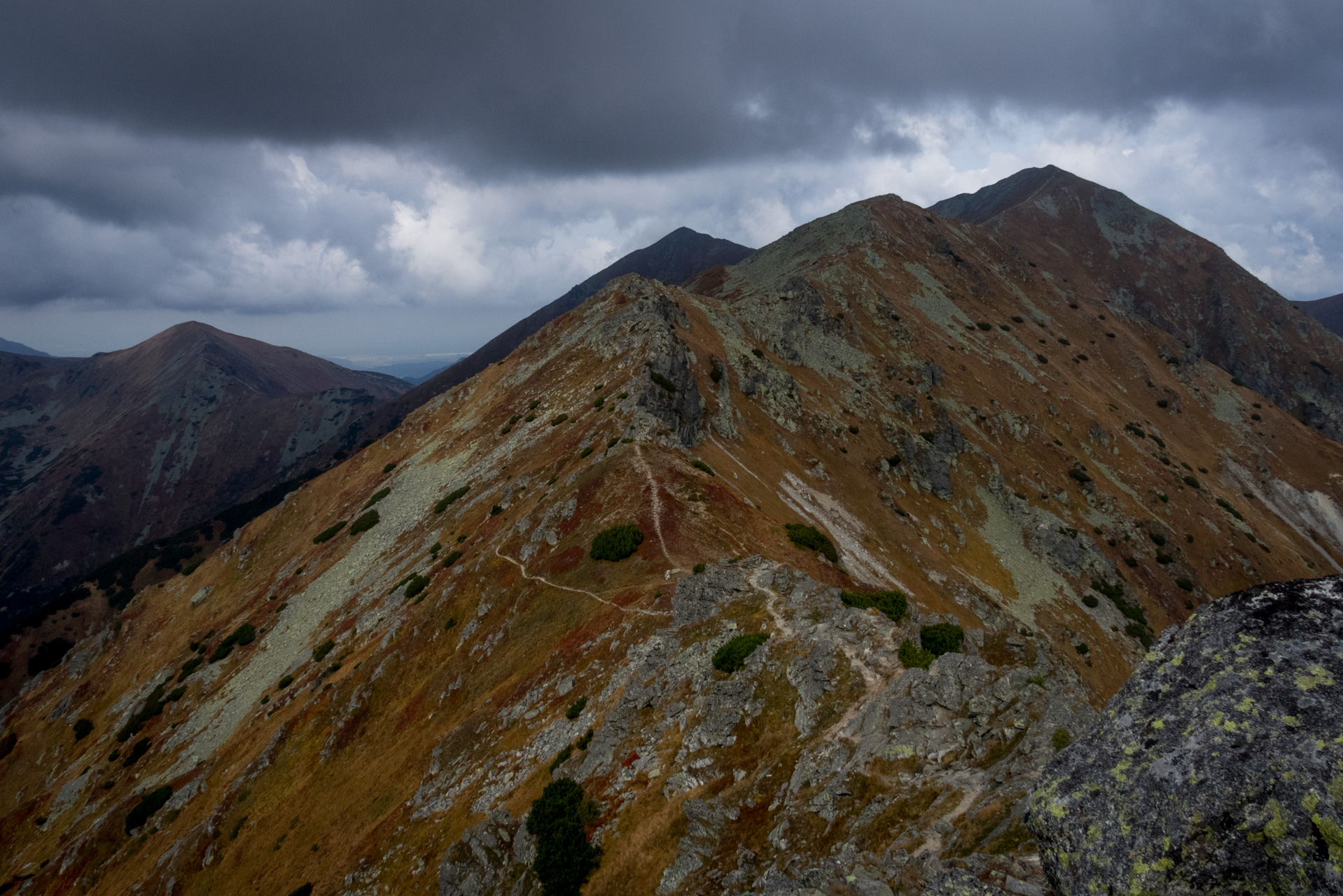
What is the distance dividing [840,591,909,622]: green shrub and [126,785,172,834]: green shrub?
1923 inches

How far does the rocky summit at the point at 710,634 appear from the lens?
43.6 feet

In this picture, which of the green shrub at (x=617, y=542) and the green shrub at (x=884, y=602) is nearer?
the green shrub at (x=884, y=602)

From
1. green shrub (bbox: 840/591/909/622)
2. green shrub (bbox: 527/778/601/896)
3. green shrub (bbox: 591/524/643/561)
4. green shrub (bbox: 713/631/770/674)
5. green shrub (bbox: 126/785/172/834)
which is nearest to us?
green shrub (bbox: 527/778/601/896)

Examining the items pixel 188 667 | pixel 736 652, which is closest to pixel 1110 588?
pixel 736 652

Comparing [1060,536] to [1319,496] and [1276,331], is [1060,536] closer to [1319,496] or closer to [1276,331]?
[1319,496]

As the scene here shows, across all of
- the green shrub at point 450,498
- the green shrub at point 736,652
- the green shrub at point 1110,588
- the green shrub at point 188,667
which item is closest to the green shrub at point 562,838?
the green shrub at point 736,652

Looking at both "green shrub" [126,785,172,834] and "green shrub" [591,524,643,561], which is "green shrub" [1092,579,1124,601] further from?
"green shrub" [126,785,172,834]

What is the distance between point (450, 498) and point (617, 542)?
30.8 m

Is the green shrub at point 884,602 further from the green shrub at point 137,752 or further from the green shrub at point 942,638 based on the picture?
the green shrub at point 137,752

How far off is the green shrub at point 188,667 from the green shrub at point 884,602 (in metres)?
63.2

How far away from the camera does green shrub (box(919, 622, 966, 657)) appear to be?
20.5 metres

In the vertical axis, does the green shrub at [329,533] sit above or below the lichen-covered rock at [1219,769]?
below

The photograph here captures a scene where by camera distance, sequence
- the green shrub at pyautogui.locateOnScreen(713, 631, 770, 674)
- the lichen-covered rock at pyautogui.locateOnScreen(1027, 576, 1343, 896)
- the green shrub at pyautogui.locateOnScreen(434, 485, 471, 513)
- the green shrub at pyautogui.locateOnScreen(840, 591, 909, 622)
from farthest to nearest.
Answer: the green shrub at pyautogui.locateOnScreen(434, 485, 471, 513) → the green shrub at pyautogui.locateOnScreen(840, 591, 909, 622) → the green shrub at pyautogui.locateOnScreen(713, 631, 770, 674) → the lichen-covered rock at pyautogui.locateOnScreen(1027, 576, 1343, 896)

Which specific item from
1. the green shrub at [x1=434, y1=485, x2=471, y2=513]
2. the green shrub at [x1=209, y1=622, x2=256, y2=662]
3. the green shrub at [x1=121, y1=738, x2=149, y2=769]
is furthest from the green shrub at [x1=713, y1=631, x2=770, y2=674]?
the green shrub at [x1=121, y1=738, x2=149, y2=769]
